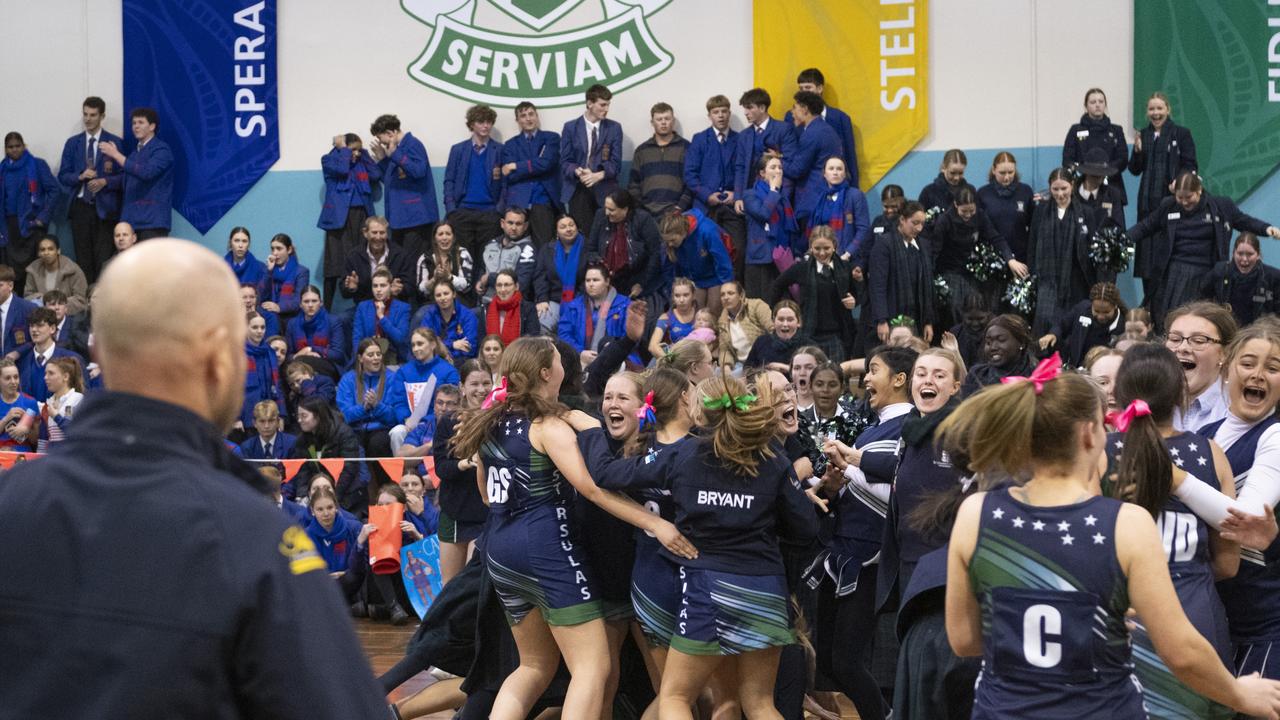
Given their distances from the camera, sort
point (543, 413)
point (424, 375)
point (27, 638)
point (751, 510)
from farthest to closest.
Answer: point (424, 375) → point (543, 413) → point (751, 510) → point (27, 638)

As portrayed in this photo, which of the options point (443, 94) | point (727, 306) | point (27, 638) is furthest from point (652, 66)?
point (27, 638)

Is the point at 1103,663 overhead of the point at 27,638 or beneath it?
beneath

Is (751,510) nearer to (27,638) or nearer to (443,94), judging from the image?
(27,638)

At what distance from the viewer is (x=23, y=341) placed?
13719 millimetres

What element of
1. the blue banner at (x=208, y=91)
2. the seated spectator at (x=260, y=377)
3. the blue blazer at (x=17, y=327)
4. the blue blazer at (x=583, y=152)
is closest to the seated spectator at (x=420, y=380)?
the seated spectator at (x=260, y=377)

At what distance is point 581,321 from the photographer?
12.7 metres

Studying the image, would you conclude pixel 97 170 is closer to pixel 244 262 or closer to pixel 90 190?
pixel 90 190

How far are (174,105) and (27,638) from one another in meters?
15.8

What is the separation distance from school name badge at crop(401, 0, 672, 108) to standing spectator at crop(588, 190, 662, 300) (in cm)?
317

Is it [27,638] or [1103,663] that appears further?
[1103,663]

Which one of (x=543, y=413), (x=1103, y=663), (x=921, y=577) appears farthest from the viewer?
(x=543, y=413)

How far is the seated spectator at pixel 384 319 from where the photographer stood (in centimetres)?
1376

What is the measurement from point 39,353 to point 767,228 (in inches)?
268

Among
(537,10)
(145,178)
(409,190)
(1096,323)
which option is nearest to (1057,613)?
(1096,323)
